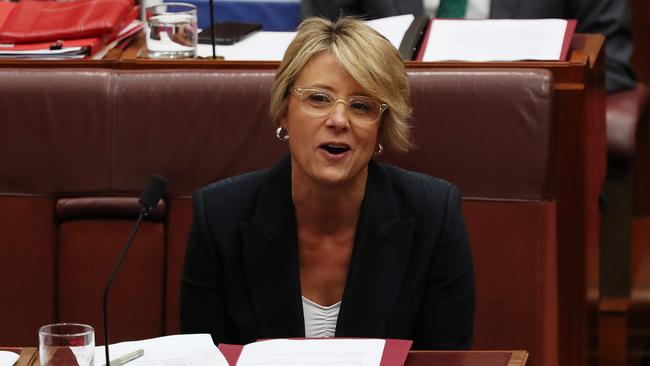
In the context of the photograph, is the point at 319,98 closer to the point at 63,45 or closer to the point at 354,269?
the point at 354,269

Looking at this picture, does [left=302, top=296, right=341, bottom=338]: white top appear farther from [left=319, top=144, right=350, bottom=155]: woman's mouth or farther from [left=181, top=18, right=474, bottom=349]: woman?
[left=319, top=144, right=350, bottom=155]: woman's mouth

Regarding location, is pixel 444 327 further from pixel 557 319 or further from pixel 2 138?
pixel 2 138

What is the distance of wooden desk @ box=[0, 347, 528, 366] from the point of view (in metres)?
1.52

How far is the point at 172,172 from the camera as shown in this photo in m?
2.17

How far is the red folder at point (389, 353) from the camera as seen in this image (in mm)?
1493

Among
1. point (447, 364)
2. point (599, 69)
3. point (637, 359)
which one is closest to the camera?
point (447, 364)

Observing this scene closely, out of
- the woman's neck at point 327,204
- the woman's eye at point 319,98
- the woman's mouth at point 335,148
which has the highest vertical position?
the woman's eye at point 319,98

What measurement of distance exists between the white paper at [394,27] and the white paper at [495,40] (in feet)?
0.15

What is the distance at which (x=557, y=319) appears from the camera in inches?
85.2

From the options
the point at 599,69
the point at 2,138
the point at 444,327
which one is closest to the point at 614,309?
the point at 599,69

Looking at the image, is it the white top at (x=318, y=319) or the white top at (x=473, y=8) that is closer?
the white top at (x=318, y=319)

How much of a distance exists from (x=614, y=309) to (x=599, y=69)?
0.85 meters

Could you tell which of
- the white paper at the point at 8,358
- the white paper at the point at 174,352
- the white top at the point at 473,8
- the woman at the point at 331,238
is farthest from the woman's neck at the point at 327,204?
the white top at the point at 473,8

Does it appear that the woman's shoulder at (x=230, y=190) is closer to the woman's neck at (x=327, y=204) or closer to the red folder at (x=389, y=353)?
the woman's neck at (x=327, y=204)
